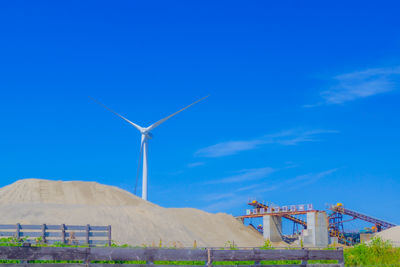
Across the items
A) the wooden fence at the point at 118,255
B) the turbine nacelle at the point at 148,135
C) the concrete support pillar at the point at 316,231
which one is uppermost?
the turbine nacelle at the point at 148,135

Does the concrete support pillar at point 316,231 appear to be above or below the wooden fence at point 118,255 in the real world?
below

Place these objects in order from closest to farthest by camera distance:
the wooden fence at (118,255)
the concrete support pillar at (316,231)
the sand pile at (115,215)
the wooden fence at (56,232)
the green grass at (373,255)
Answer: the wooden fence at (118,255), the green grass at (373,255), the wooden fence at (56,232), the sand pile at (115,215), the concrete support pillar at (316,231)

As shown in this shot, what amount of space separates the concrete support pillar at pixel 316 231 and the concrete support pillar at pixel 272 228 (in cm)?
557

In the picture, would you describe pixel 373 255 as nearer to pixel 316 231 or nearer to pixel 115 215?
pixel 115 215

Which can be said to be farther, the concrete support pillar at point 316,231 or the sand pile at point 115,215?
the concrete support pillar at point 316,231

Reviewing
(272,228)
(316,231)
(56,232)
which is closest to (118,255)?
(56,232)

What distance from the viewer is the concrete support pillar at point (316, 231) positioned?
208 feet

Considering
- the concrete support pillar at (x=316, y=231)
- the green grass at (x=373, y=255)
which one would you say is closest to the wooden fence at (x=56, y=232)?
the green grass at (x=373, y=255)

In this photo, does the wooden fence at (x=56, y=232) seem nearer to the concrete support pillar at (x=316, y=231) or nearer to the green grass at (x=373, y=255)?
the green grass at (x=373, y=255)

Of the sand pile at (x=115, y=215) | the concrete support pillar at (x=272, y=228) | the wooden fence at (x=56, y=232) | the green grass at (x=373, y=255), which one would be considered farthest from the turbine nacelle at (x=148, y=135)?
the green grass at (x=373, y=255)

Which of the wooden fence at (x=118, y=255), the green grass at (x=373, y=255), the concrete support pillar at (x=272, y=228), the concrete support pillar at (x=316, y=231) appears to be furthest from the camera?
the concrete support pillar at (x=272, y=228)

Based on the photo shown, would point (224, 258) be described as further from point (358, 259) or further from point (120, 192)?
point (120, 192)

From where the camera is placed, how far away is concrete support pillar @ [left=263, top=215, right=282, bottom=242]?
6812 centimetres

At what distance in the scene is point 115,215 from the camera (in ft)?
169
